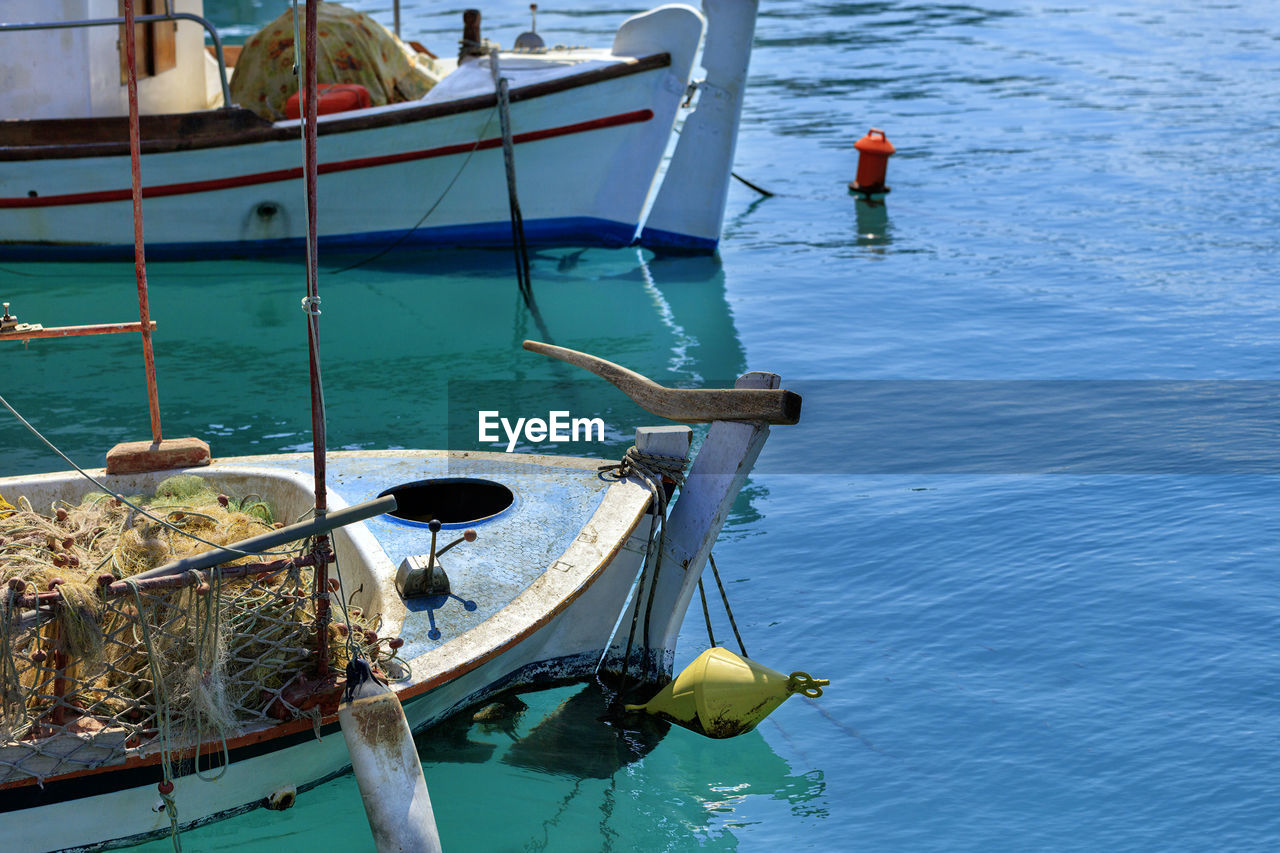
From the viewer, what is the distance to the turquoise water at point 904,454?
203 inches

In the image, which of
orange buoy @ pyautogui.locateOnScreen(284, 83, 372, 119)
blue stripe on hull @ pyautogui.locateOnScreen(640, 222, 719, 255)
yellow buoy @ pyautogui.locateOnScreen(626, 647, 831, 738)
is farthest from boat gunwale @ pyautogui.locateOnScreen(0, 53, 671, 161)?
yellow buoy @ pyautogui.locateOnScreen(626, 647, 831, 738)

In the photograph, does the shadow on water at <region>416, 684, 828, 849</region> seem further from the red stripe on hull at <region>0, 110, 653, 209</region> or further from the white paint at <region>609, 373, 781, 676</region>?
the red stripe on hull at <region>0, 110, 653, 209</region>

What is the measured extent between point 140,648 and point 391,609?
1.04m

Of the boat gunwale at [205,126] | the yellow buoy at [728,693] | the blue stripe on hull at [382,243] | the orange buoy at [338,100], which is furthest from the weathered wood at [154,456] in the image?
the blue stripe on hull at [382,243]

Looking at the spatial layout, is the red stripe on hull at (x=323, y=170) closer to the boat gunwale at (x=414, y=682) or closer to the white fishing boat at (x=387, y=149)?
the white fishing boat at (x=387, y=149)

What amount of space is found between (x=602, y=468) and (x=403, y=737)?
6.68ft

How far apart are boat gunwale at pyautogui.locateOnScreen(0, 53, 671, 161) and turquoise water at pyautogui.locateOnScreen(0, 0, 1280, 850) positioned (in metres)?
1.30

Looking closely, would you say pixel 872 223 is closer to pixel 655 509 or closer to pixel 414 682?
pixel 655 509

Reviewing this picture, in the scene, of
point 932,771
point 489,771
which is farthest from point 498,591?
point 932,771

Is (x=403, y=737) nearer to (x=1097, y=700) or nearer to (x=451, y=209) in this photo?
(x=1097, y=700)

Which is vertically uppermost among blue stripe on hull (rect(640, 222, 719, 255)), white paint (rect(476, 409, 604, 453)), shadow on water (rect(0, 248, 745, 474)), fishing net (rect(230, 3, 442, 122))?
fishing net (rect(230, 3, 442, 122))

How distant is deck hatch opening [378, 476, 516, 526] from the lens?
18.7 feet

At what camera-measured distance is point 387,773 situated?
402 centimetres

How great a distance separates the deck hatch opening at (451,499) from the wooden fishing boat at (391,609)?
0.01m
